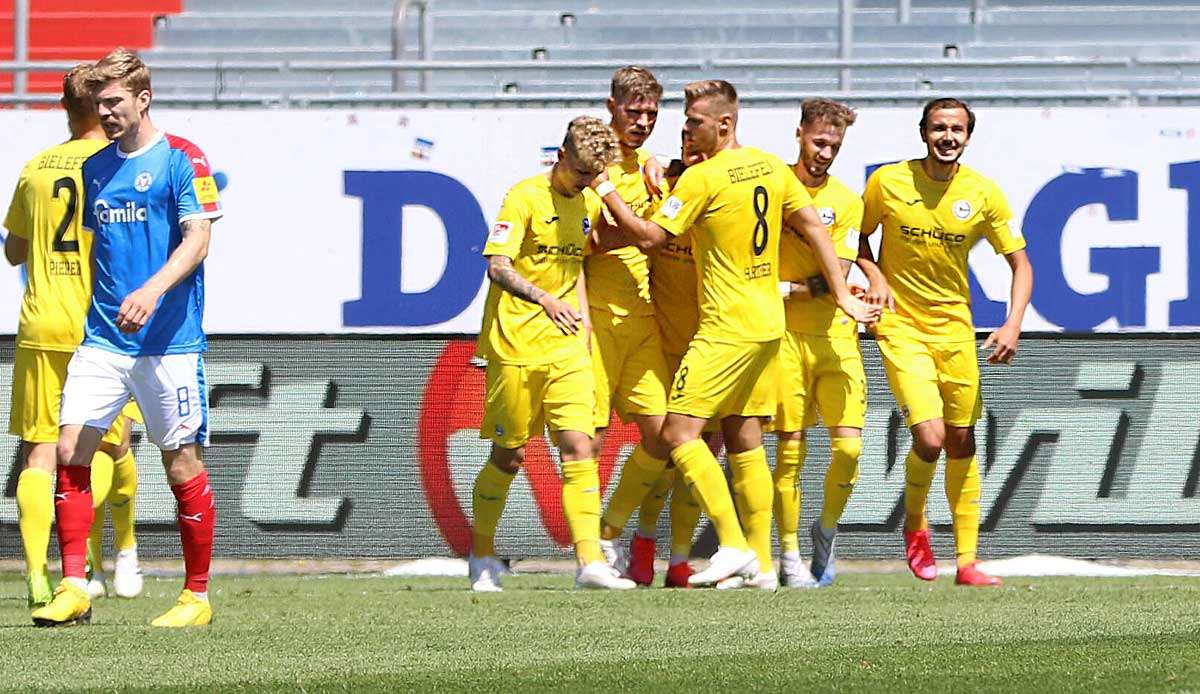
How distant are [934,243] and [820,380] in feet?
2.69

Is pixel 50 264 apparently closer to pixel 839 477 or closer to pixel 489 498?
pixel 489 498

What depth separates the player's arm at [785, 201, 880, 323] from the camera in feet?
28.1

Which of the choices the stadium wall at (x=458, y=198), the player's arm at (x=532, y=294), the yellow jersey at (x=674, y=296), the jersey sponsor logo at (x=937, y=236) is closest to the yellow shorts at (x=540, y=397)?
the player's arm at (x=532, y=294)

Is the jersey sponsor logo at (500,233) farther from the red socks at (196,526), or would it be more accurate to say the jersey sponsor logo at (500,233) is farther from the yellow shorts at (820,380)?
the red socks at (196,526)

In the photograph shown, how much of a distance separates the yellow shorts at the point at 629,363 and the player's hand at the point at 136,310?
3.11 m

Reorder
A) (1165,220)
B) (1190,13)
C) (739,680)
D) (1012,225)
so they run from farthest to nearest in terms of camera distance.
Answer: (1190,13) < (1165,220) < (1012,225) < (739,680)

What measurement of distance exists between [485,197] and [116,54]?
4.53 m

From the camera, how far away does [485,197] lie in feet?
36.4

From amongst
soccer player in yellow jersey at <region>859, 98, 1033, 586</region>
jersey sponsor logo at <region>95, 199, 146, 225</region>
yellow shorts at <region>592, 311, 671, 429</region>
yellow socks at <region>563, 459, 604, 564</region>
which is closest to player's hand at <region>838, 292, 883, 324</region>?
soccer player in yellow jersey at <region>859, 98, 1033, 586</region>

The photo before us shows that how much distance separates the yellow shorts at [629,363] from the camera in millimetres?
9188

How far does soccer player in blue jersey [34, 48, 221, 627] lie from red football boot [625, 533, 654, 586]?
3.03 meters

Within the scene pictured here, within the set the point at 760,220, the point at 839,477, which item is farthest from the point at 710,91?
the point at 839,477

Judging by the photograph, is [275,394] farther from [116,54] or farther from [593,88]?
[116,54]

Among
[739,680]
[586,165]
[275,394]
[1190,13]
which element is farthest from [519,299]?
[1190,13]
